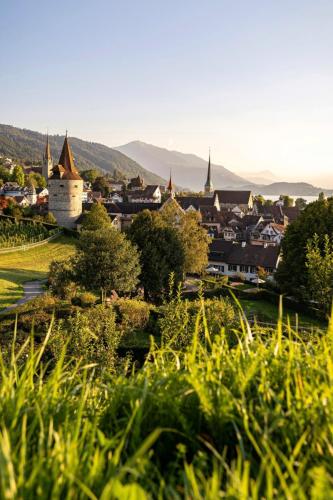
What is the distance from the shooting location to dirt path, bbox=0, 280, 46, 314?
3190 centimetres

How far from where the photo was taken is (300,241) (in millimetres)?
41344

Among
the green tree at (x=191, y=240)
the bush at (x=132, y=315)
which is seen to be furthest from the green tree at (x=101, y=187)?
the bush at (x=132, y=315)

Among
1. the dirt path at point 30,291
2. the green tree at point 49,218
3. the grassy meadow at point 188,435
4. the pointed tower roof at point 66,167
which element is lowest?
the dirt path at point 30,291

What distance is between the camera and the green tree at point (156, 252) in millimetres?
39006

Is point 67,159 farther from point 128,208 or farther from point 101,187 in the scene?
point 101,187

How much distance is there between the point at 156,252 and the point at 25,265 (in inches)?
680

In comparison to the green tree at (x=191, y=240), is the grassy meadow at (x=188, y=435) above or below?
above

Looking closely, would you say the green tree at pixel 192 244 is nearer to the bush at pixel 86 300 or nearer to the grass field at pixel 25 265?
the bush at pixel 86 300

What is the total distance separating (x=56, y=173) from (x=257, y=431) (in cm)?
7203

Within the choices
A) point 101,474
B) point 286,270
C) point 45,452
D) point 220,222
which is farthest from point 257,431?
point 220,222

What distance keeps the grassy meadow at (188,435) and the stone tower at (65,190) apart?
70175mm

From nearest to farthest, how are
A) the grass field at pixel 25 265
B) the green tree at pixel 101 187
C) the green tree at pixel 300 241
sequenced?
the grass field at pixel 25 265 < the green tree at pixel 300 241 < the green tree at pixel 101 187

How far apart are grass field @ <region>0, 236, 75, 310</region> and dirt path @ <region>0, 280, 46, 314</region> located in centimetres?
43

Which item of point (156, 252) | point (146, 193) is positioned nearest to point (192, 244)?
point (156, 252)
